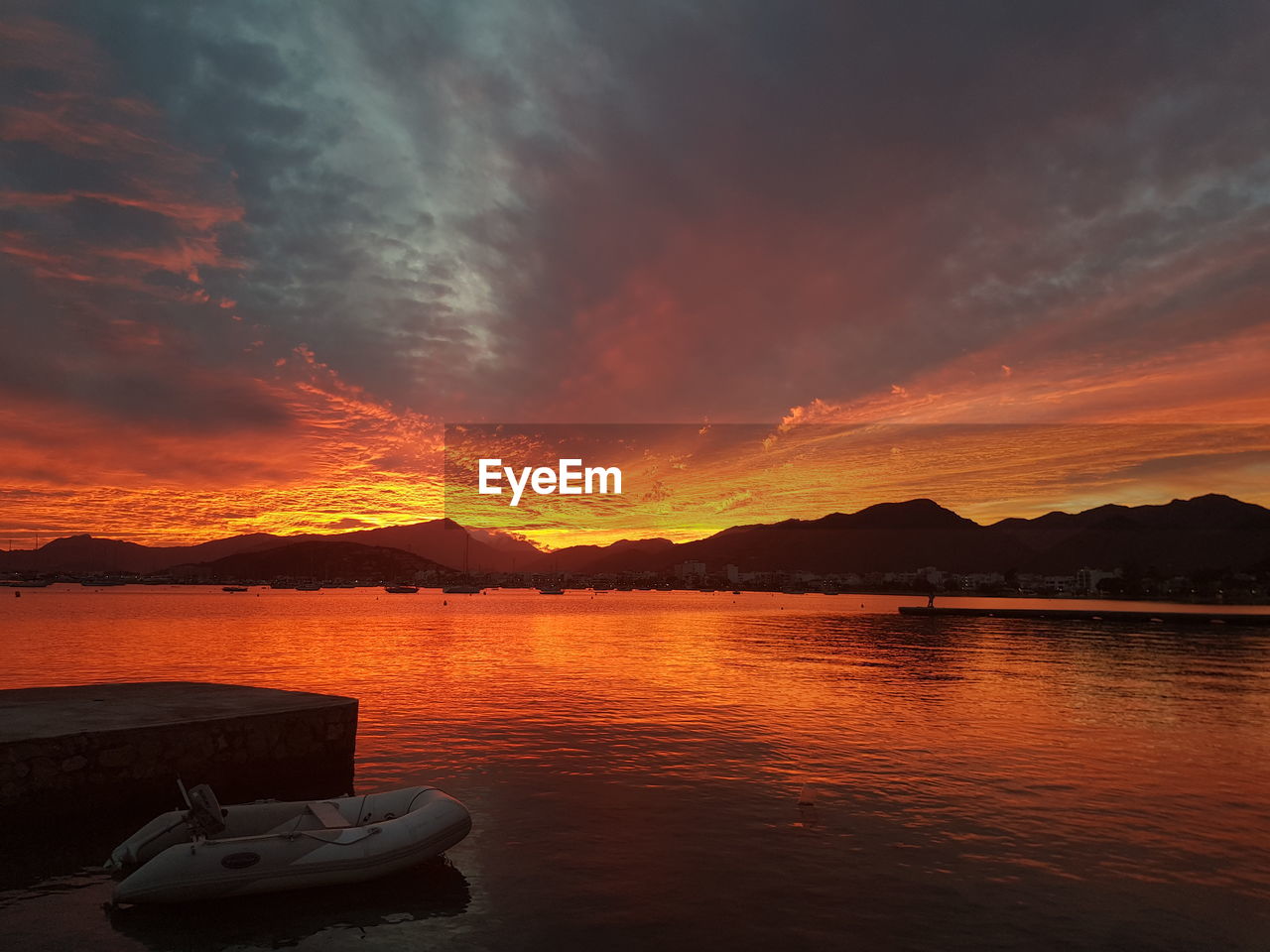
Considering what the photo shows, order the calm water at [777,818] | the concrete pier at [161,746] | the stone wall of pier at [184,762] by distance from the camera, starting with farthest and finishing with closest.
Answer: the concrete pier at [161,746], the stone wall of pier at [184,762], the calm water at [777,818]

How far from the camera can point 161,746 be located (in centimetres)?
1880

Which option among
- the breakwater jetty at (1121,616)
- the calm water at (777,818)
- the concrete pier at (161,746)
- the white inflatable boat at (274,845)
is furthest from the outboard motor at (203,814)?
the breakwater jetty at (1121,616)

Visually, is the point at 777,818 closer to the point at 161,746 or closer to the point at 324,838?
the point at 324,838

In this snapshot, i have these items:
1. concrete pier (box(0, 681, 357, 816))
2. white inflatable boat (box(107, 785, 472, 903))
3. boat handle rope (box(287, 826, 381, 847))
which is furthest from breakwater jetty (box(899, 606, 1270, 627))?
boat handle rope (box(287, 826, 381, 847))

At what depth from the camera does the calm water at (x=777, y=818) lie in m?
13.2

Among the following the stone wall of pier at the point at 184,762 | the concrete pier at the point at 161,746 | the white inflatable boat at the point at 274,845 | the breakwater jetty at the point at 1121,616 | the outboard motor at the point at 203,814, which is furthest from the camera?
the breakwater jetty at the point at 1121,616

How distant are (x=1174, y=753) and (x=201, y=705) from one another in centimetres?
3493

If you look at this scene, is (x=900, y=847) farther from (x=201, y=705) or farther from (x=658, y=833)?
(x=201, y=705)

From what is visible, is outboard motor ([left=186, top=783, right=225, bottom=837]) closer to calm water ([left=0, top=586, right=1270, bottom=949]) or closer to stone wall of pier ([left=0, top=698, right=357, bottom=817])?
calm water ([left=0, top=586, right=1270, bottom=949])

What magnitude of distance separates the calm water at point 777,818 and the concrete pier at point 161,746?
1177mm

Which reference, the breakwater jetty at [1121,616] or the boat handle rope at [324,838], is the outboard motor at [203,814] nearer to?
the boat handle rope at [324,838]

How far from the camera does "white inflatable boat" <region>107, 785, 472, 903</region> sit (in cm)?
1346

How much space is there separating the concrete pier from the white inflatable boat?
392cm

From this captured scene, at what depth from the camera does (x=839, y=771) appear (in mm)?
25188
